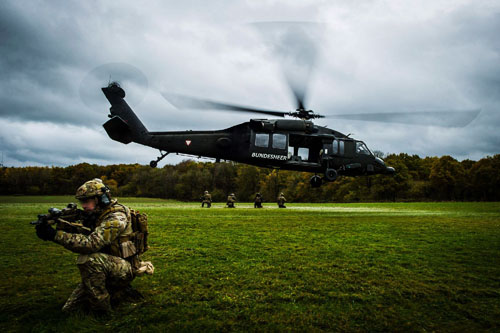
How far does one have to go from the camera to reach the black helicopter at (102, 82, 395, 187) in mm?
17766

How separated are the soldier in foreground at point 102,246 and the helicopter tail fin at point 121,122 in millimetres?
14820

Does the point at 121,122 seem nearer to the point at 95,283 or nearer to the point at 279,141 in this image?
the point at 279,141

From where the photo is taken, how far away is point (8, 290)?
14.4ft

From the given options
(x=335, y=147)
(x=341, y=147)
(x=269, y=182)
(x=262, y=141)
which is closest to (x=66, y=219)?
(x=262, y=141)

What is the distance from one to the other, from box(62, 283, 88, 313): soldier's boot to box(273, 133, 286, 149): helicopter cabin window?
14887 millimetres

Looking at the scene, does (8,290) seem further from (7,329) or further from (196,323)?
(196,323)

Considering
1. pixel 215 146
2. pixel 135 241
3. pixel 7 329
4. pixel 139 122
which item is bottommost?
pixel 7 329

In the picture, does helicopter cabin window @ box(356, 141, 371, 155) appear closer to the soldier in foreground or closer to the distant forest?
the soldier in foreground

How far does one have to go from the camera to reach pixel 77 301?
367cm

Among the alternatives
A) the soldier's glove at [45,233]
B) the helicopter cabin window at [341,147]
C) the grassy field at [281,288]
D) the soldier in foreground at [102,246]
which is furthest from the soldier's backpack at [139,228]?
the helicopter cabin window at [341,147]

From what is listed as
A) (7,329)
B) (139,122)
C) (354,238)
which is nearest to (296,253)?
(354,238)

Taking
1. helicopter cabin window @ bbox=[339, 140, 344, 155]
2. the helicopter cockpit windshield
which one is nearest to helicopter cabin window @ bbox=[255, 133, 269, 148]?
helicopter cabin window @ bbox=[339, 140, 344, 155]

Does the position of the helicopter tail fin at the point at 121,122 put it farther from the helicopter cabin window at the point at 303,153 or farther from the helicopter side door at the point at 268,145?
the helicopter cabin window at the point at 303,153

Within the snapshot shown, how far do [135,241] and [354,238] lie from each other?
21.9ft
